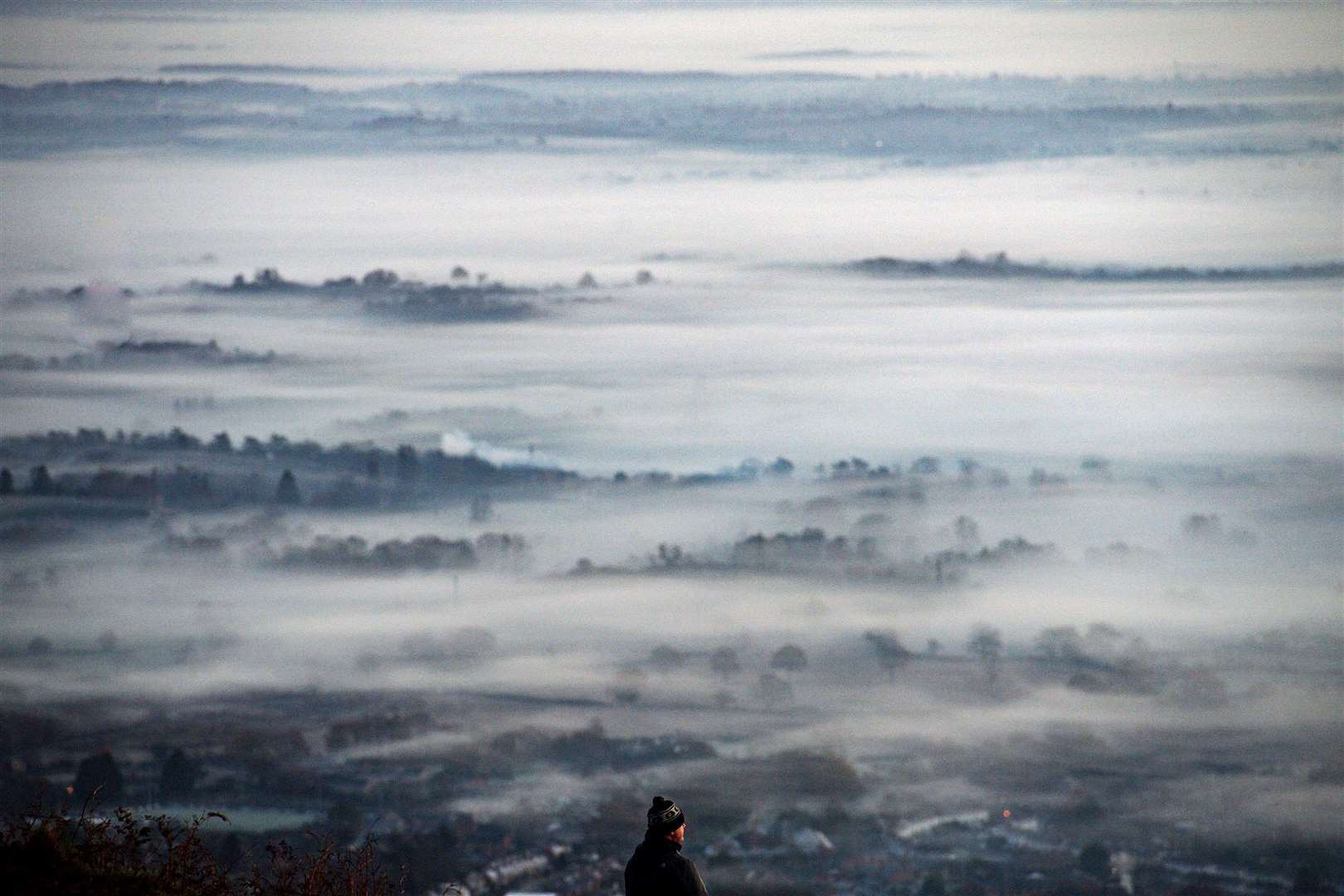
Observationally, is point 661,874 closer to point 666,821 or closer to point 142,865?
point 666,821

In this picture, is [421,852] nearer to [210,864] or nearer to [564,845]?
[564,845]

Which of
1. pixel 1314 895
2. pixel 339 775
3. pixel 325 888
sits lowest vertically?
pixel 1314 895

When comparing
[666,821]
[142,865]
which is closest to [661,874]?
[666,821]

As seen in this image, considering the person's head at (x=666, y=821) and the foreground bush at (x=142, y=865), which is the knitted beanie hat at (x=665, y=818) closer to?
the person's head at (x=666, y=821)

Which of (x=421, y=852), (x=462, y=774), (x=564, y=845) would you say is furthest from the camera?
(x=462, y=774)

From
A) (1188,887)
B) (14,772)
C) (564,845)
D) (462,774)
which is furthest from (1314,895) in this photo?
(14,772)

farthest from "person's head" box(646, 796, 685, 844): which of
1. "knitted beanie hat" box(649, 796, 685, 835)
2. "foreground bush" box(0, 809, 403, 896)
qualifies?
"foreground bush" box(0, 809, 403, 896)

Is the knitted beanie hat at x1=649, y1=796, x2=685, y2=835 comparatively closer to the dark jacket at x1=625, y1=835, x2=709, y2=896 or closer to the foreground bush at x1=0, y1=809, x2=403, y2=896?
the dark jacket at x1=625, y1=835, x2=709, y2=896
